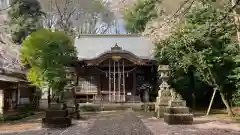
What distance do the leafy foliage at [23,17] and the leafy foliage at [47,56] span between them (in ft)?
28.7

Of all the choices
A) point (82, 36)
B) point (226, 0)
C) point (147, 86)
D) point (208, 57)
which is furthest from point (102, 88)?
point (226, 0)

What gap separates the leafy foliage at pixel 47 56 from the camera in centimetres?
1886

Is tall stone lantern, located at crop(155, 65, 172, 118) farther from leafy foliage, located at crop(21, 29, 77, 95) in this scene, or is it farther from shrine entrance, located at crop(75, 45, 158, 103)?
shrine entrance, located at crop(75, 45, 158, 103)

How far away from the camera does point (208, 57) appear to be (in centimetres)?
1661

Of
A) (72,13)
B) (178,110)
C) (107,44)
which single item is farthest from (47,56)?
(72,13)

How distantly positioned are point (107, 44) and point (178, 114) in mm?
17400

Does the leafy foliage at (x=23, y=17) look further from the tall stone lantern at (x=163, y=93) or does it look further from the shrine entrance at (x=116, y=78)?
the tall stone lantern at (x=163, y=93)

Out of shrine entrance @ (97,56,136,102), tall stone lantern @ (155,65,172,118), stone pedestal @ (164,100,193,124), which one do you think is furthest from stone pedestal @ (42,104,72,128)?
shrine entrance @ (97,56,136,102)

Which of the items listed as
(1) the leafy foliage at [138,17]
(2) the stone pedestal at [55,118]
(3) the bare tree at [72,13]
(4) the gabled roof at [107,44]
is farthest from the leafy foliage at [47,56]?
(3) the bare tree at [72,13]

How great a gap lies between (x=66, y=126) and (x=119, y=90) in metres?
11.6

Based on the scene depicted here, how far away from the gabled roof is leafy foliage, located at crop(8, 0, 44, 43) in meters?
4.63

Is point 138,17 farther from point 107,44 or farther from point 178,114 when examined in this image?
point 178,114

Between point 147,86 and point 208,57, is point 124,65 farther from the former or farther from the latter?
point 208,57

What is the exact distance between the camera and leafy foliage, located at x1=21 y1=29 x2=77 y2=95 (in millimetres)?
18859
